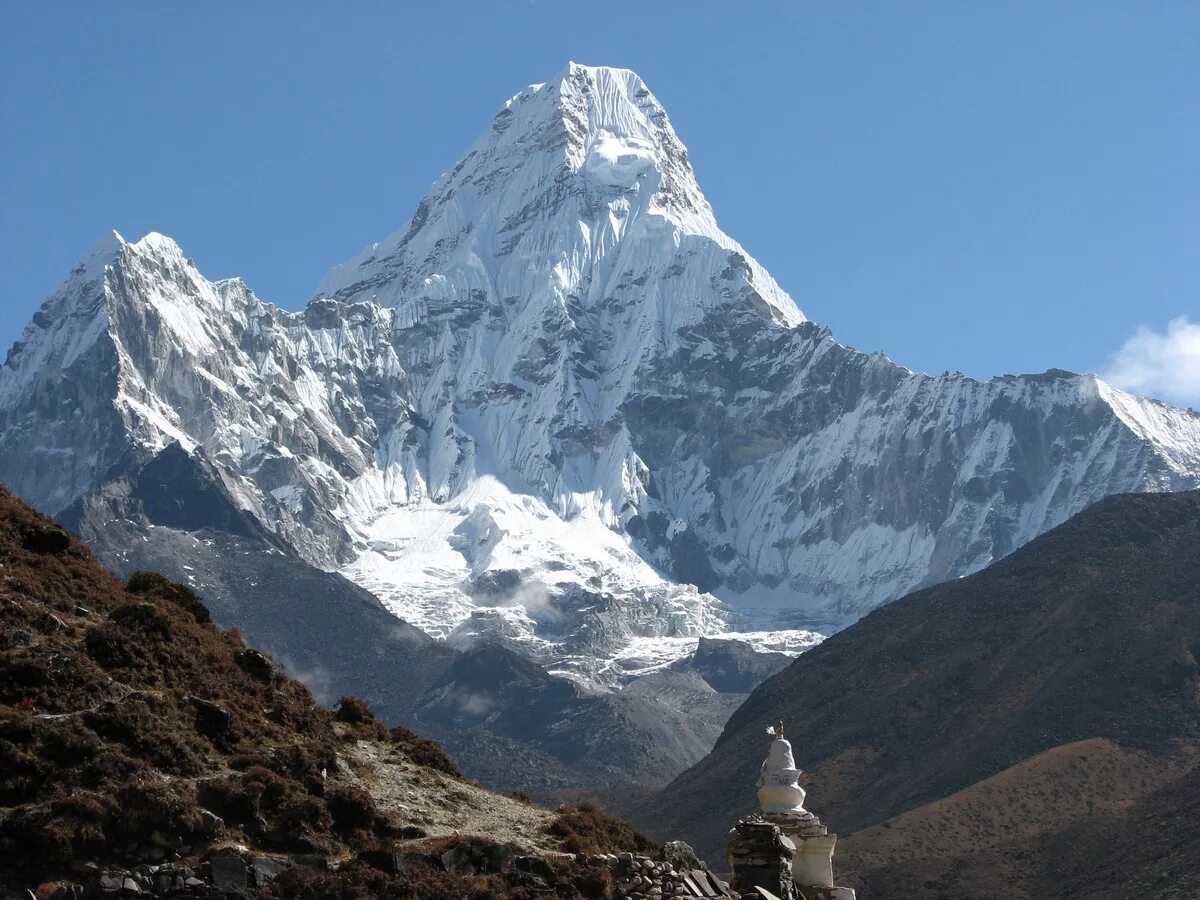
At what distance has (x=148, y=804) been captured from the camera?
28.5 metres

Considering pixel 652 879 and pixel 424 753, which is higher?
pixel 424 753

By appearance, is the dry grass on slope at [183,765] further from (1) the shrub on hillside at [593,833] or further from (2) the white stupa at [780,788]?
(2) the white stupa at [780,788]

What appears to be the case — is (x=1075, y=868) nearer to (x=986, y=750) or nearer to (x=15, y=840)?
(x=986, y=750)

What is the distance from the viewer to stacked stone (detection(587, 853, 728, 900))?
30562mm

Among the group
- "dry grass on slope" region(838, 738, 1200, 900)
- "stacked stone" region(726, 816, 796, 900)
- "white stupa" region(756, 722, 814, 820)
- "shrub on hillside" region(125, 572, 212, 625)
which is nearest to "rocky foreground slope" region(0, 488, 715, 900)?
"stacked stone" region(726, 816, 796, 900)

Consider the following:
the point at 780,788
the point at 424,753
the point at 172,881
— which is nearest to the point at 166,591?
the point at 424,753

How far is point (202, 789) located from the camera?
1171 inches

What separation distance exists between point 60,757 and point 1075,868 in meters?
132

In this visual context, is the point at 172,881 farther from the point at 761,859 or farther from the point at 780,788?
the point at 780,788

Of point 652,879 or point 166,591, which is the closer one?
point 652,879

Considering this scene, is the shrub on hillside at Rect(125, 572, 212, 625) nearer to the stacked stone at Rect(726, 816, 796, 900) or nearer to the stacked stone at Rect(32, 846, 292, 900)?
the stacked stone at Rect(726, 816, 796, 900)

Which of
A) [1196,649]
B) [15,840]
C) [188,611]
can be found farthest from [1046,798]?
[15,840]

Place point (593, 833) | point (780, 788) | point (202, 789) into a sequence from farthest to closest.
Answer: point (780, 788), point (593, 833), point (202, 789)

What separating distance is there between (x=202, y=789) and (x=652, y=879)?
254 inches
